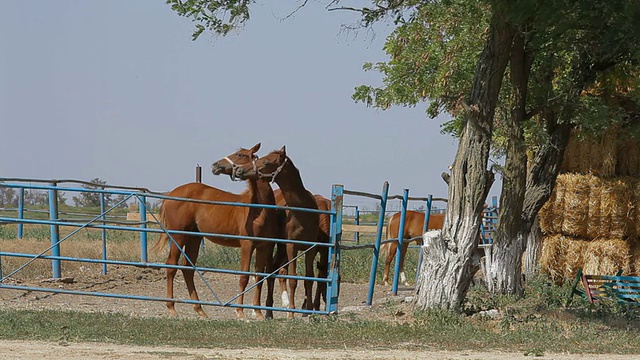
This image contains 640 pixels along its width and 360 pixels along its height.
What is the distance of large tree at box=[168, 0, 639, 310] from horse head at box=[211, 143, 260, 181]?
5.90 feet

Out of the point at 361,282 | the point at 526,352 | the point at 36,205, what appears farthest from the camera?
the point at 36,205

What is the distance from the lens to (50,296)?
42.9 ft

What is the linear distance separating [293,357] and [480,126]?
3992 millimetres

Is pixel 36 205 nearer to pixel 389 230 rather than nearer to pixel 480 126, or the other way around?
pixel 389 230

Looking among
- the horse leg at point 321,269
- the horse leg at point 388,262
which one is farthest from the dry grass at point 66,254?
the horse leg at point 321,269

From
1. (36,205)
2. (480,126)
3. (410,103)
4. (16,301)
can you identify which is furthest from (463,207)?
(36,205)

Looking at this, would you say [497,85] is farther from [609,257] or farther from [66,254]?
[66,254]

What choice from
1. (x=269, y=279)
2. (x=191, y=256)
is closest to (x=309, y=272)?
(x=269, y=279)

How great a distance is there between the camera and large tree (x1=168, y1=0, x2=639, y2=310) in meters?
9.95

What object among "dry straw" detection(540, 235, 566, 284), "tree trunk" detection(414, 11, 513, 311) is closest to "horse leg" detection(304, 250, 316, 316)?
"tree trunk" detection(414, 11, 513, 311)

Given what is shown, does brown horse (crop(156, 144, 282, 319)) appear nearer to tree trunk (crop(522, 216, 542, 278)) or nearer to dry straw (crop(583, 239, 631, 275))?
tree trunk (crop(522, 216, 542, 278))

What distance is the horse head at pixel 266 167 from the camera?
11.3m

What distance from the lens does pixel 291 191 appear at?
11.4 meters

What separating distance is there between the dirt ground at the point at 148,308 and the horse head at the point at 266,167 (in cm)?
191
